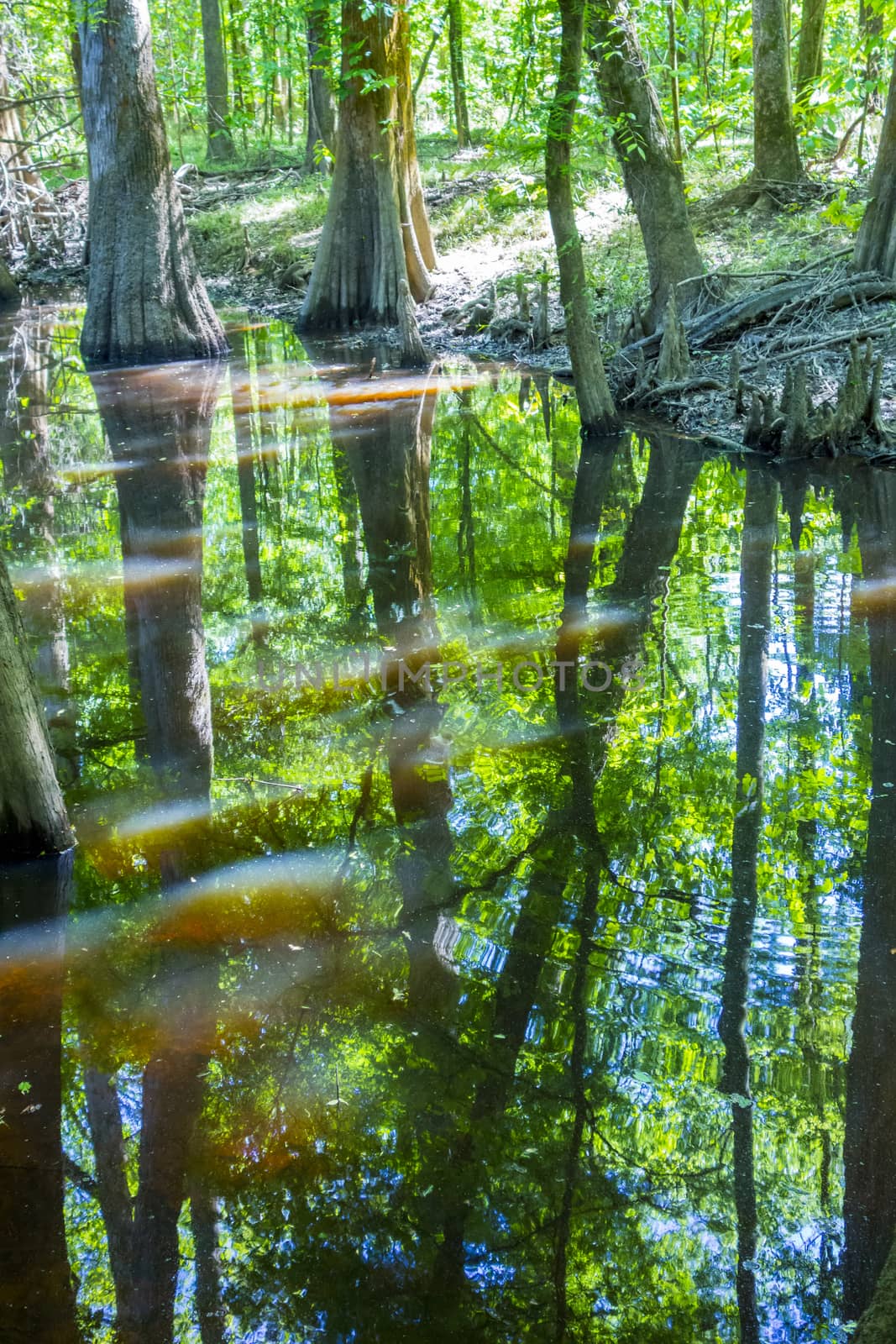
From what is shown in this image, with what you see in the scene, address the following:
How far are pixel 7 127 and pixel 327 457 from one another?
54.9 feet

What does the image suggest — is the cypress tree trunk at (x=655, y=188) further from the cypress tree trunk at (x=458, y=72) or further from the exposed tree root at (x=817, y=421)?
the cypress tree trunk at (x=458, y=72)

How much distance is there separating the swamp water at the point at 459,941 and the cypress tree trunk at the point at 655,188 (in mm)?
5992

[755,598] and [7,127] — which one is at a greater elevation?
[7,127]

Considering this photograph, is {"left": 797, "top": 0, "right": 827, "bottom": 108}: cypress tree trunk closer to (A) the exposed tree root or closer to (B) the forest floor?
(B) the forest floor

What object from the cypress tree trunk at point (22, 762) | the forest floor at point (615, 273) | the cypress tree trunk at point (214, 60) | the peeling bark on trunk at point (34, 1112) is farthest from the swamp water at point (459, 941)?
the cypress tree trunk at point (214, 60)

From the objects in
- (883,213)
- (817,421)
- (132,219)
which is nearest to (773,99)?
(883,213)

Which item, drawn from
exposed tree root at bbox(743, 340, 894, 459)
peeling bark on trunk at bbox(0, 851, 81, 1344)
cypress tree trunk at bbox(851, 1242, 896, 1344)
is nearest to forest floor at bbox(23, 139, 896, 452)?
exposed tree root at bbox(743, 340, 894, 459)

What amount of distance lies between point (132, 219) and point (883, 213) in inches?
395

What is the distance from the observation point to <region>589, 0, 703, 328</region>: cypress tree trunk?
1291 cm

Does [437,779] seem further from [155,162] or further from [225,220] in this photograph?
[225,220]

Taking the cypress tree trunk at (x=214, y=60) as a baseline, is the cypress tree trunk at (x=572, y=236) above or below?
below

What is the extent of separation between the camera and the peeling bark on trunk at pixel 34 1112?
2.81 m

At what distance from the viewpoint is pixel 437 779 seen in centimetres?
532

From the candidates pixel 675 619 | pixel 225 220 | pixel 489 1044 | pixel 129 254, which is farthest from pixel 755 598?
pixel 225 220
